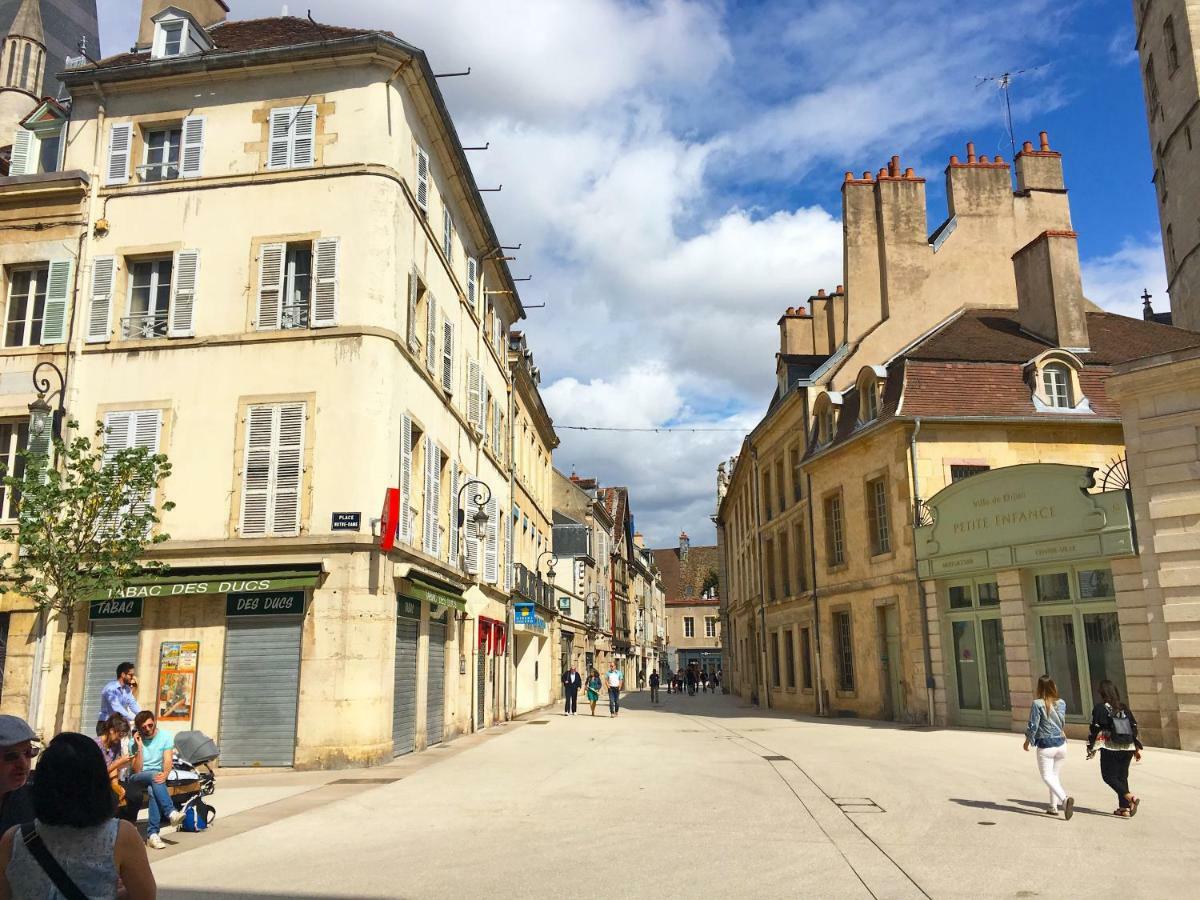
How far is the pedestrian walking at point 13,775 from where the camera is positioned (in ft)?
10.3

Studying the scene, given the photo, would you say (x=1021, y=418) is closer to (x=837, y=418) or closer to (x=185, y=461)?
(x=837, y=418)

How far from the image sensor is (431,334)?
688 inches

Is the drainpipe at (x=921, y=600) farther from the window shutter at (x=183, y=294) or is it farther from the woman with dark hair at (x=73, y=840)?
the woman with dark hair at (x=73, y=840)

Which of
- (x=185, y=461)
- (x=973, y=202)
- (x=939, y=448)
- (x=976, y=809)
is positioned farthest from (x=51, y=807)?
(x=973, y=202)

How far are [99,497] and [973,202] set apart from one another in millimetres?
23551

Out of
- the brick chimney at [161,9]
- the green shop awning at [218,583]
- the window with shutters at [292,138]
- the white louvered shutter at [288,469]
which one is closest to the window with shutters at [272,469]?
the white louvered shutter at [288,469]

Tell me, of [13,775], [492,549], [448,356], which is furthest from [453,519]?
[13,775]

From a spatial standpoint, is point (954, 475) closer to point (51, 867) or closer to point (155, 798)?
point (155, 798)

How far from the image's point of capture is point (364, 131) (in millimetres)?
15312

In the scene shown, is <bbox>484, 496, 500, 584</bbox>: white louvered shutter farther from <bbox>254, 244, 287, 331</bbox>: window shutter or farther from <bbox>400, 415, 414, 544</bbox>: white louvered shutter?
<bbox>254, 244, 287, 331</bbox>: window shutter

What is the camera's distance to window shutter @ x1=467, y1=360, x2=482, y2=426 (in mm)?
20875

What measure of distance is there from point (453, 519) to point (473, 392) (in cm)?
336

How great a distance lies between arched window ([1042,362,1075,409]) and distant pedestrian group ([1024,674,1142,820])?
12.9 meters

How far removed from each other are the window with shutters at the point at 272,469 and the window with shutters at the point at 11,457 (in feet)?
12.7
